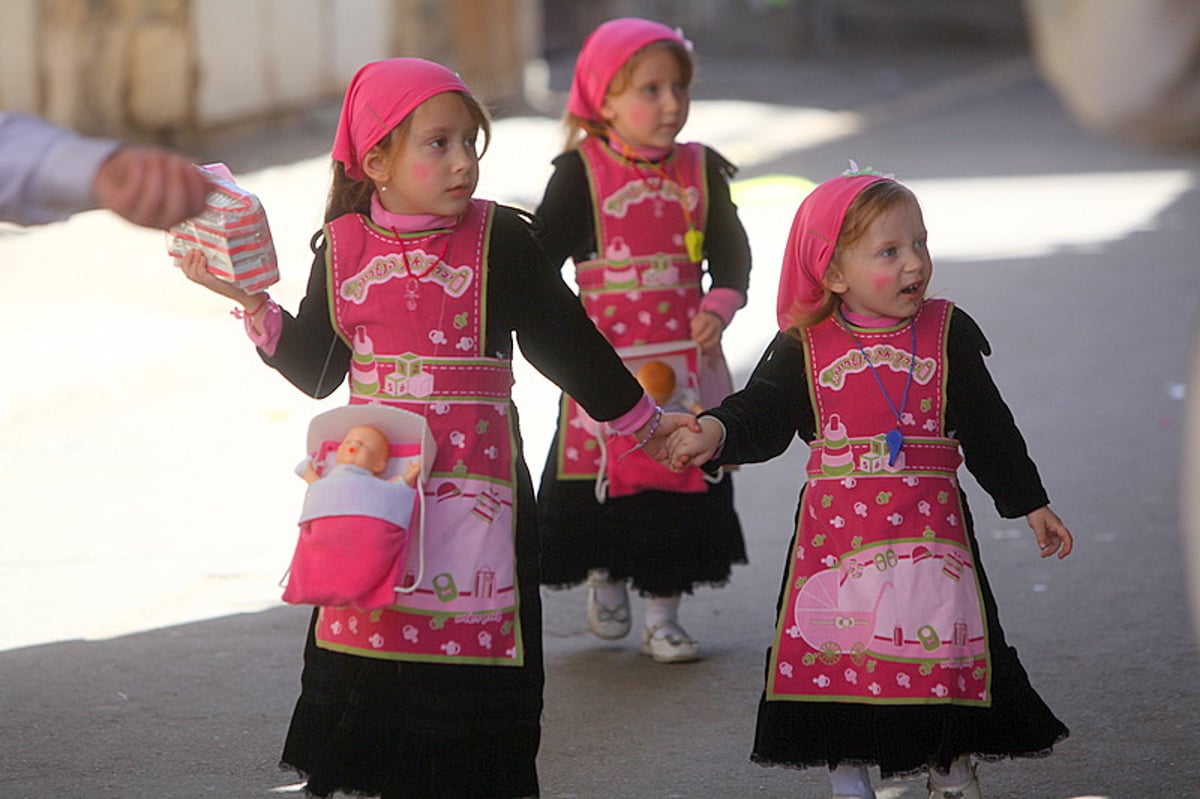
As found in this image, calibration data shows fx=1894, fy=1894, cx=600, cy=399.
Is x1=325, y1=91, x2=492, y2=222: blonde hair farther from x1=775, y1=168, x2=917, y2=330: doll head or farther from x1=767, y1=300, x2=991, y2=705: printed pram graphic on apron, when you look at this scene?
x1=767, y1=300, x2=991, y2=705: printed pram graphic on apron

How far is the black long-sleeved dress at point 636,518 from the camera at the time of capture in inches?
196

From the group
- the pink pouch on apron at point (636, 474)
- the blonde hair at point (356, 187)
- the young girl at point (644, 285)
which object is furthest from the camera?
the young girl at point (644, 285)

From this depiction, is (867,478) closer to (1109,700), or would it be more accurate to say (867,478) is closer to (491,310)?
(491,310)

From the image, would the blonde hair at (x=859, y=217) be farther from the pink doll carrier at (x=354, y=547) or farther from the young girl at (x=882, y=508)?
the pink doll carrier at (x=354, y=547)

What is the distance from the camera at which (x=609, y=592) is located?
5.12 meters

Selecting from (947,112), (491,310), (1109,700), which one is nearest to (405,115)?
(491,310)

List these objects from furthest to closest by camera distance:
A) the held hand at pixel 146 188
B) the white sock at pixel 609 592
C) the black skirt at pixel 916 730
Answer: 1. the white sock at pixel 609 592
2. the black skirt at pixel 916 730
3. the held hand at pixel 146 188

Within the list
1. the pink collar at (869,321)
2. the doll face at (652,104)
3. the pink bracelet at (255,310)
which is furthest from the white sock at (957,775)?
the doll face at (652,104)

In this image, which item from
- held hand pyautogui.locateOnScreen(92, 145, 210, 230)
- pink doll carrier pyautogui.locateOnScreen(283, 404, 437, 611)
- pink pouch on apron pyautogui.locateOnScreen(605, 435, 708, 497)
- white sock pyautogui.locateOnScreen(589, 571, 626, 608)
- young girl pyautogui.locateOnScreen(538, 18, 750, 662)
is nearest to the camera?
held hand pyautogui.locateOnScreen(92, 145, 210, 230)

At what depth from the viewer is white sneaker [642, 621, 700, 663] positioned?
5.00 meters

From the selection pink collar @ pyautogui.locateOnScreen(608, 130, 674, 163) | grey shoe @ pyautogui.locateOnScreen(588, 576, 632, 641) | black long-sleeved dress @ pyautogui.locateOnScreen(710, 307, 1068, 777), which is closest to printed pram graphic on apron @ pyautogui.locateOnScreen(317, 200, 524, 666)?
black long-sleeved dress @ pyautogui.locateOnScreen(710, 307, 1068, 777)

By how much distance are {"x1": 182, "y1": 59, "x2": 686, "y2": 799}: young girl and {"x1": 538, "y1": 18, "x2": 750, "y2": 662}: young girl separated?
45.0 inches

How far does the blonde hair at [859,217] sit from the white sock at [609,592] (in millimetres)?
1497

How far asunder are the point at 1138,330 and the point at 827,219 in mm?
5992
